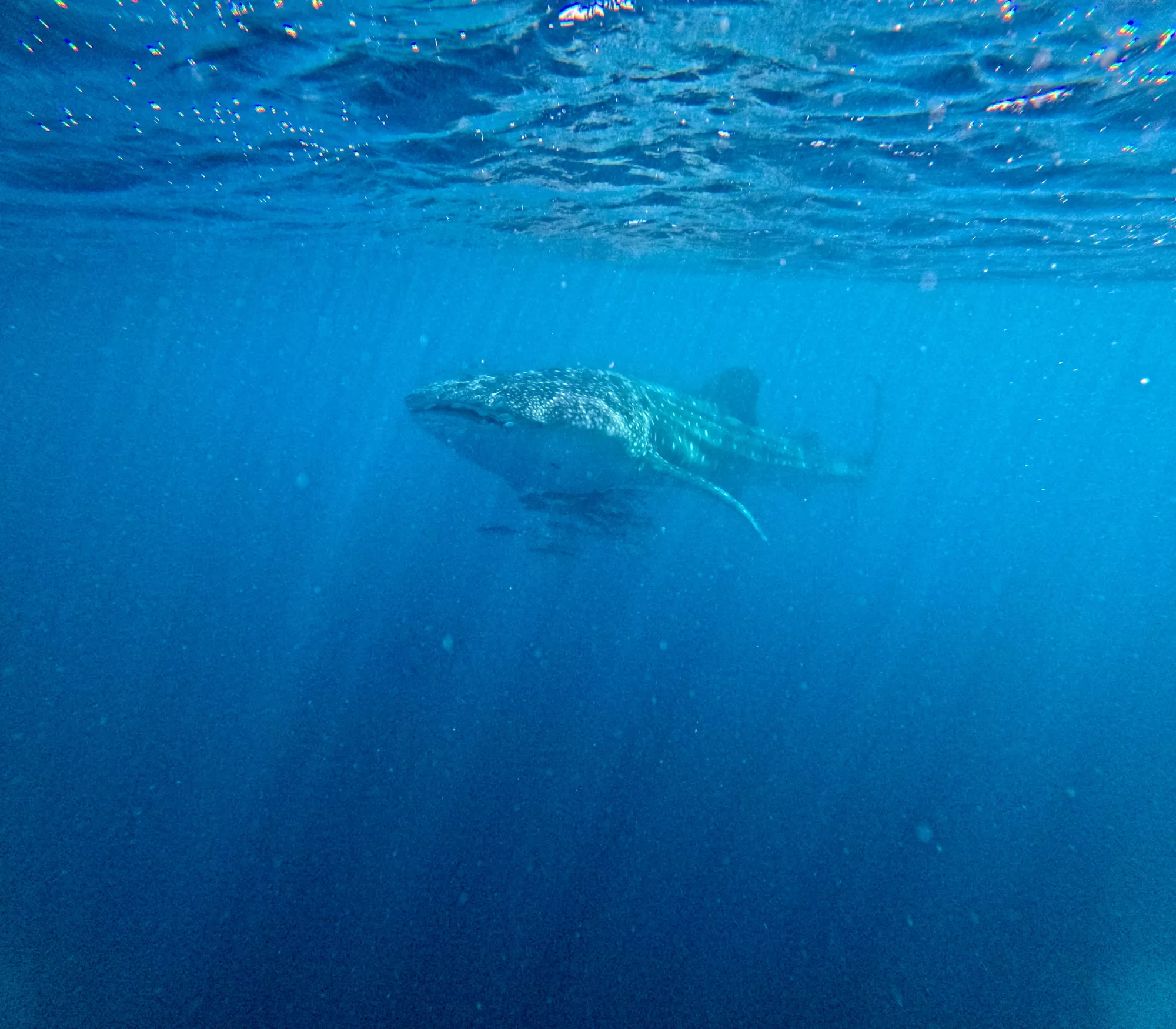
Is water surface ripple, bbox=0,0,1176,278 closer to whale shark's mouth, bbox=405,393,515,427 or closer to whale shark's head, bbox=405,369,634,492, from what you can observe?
whale shark's head, bbox=405,369,634,492

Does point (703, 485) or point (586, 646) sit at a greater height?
point (703, 485)

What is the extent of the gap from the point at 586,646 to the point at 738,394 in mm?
6452

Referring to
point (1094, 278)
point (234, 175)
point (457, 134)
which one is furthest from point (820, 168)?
point (1094, 278)

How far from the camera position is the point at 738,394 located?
14.0m

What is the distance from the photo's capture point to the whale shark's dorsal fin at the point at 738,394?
45.5 feet

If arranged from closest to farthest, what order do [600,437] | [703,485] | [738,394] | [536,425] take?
[536,425] < [600,437] < [703,485] < [738,394]

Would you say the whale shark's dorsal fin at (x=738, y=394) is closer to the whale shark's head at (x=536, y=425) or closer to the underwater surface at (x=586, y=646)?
the underwater surface at (x=586, y=646)

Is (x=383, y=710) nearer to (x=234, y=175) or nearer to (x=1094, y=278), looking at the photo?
(x=234, y=175)

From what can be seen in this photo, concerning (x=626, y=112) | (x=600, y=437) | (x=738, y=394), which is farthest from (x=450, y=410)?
(x=738, y=394)

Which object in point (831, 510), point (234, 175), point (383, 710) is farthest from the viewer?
point (831, 510)

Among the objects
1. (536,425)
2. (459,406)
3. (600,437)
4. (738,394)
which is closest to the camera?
(459,406)

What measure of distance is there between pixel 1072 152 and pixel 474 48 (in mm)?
10270

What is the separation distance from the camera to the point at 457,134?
12531mm

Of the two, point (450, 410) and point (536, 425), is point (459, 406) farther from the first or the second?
point (536, 425)
